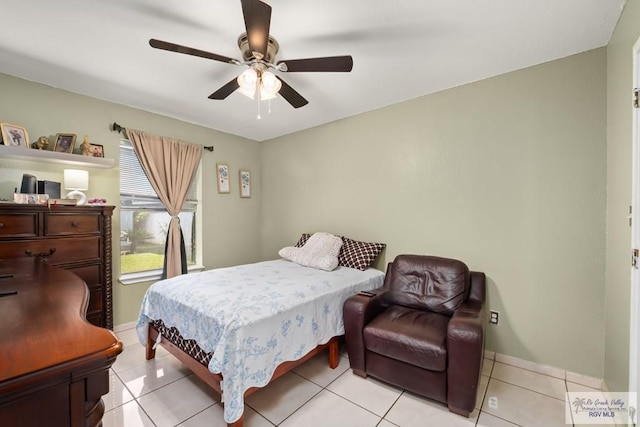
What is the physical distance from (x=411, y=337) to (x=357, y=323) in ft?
1.40

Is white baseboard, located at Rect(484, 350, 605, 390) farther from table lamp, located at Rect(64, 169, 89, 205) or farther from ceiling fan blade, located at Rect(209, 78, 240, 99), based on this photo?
table lamp, located at Rect(64, 169, 89, 205)

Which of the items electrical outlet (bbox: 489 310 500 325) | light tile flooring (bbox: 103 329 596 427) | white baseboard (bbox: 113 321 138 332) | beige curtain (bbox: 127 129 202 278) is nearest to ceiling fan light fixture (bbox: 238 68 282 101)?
beige curtain (bbox: 127 129 202 278)

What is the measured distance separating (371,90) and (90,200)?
3027 mm

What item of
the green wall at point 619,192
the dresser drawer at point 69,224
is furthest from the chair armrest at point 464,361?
the dresser drawer at point 69,224

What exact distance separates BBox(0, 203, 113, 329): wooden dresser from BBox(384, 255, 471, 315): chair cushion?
9.09 ft

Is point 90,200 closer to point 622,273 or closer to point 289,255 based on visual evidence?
point 289,255

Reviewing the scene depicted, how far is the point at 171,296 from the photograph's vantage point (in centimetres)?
209

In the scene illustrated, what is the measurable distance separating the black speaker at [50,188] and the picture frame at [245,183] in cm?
210

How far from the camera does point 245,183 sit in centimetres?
427

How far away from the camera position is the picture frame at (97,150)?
2.80 metres

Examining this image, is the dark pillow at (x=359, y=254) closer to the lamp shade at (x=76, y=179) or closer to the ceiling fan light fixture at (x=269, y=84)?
the ceiling fan light fixture at (x=269, y=84)

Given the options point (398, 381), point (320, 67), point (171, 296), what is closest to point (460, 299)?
point (398, 381)

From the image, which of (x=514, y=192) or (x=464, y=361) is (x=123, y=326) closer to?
(x=464, y=361)

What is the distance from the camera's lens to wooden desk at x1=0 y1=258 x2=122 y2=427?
0.57 meters
